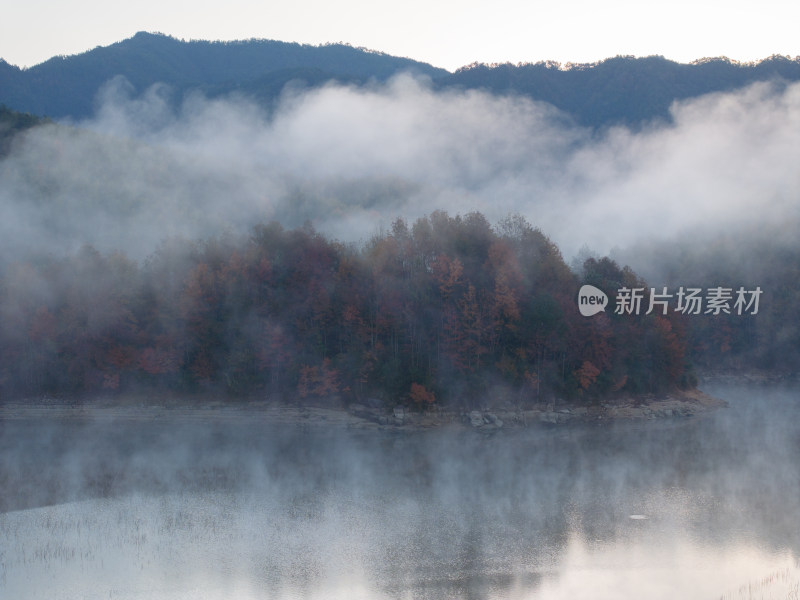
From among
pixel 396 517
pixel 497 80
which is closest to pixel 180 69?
pixel 497 80

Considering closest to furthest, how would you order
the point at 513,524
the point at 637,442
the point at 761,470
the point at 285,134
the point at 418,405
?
the point at 513,524, the point at 761,470, the point at 637,442, the point at 418,405, the point at 285,134

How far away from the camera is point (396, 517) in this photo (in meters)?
14.1

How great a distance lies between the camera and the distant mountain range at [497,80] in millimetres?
74125

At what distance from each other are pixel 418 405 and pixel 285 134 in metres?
58.2

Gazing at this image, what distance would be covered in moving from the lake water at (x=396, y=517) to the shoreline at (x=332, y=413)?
1807 millimetres

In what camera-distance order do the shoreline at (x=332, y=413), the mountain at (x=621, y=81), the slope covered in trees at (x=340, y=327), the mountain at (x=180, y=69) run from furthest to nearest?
the mountain at (x=180, y=69)
the mountain at (x=621, y=81)
the slope covered in trees at (x=340, y=327)
the shoreline at (x=332, y=413)

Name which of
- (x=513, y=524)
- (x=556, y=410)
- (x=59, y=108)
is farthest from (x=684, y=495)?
(x=59, y=108)

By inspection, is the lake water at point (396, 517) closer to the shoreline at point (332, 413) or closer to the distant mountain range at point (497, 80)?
the shoreline at point (332, 413)

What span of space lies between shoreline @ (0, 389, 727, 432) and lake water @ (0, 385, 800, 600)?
5.93ft

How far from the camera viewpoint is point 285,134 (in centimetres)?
7631

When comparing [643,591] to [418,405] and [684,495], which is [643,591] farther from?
[418,405]

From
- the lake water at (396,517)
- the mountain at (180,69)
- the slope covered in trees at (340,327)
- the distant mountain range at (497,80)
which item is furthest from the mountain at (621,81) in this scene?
the lake water at (396,517)

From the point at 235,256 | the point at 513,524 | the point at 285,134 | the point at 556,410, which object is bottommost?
the point at 556,410

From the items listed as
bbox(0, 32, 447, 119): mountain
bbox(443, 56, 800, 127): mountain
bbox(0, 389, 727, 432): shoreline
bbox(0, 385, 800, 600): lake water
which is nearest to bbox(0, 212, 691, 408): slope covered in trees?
bbox(0, 389, 727, 432): shoreline
